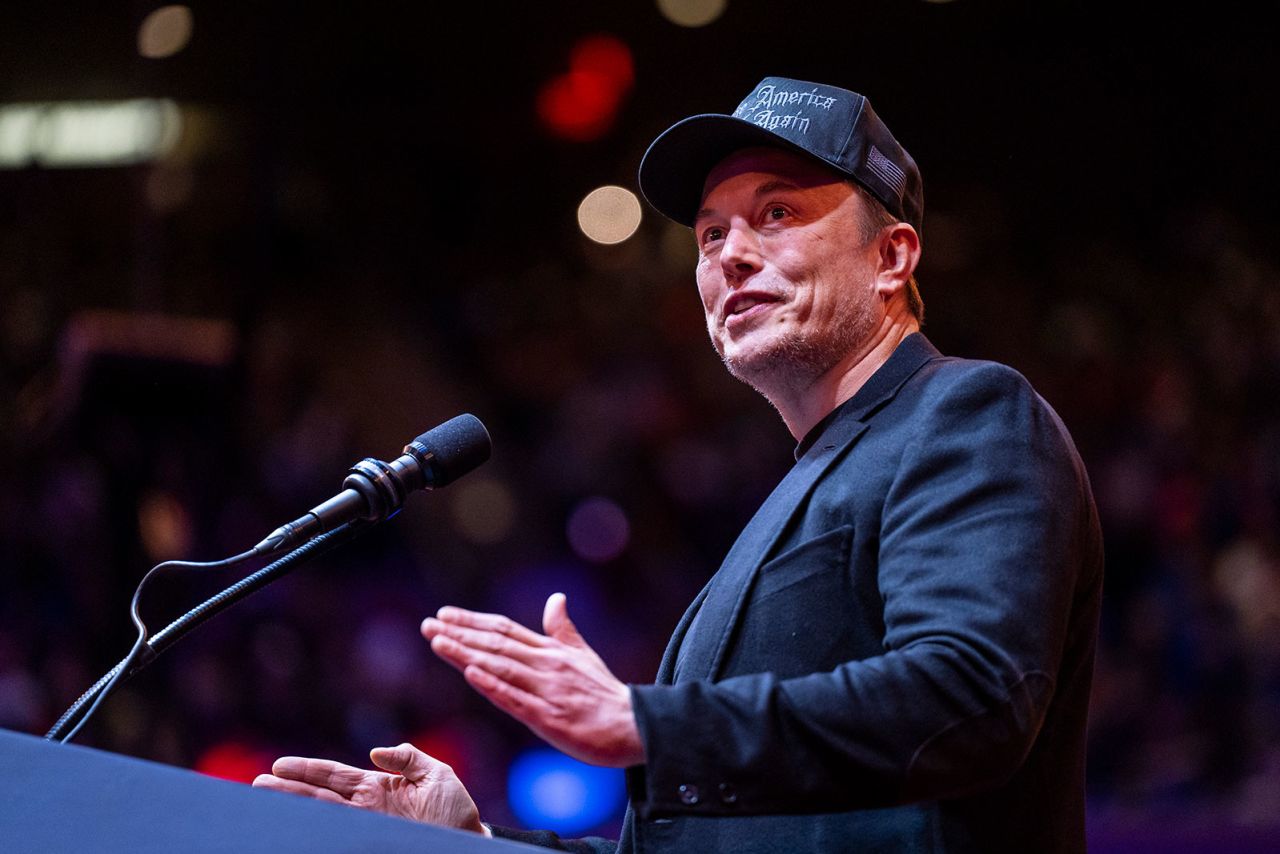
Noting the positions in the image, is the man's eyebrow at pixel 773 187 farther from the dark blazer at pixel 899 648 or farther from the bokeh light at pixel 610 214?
the bokeh light at pixel 610 214

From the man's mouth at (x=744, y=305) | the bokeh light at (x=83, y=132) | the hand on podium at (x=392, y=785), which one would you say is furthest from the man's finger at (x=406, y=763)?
the bokeh light at (x=83, y=132)

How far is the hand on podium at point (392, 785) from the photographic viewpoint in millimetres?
1533

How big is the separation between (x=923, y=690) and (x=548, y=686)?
320 mm

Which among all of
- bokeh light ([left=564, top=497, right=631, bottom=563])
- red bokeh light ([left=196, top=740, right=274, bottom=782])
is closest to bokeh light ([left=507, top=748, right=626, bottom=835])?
bokeh light ([left=564, top=497, right=631, bottom=563])

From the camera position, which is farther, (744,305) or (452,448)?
(744,305)

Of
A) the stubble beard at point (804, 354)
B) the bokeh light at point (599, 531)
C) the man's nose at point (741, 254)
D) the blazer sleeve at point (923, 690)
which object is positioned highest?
the man's nose at point (741, 254)

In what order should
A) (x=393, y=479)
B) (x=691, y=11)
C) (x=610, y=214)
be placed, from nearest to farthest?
(x=393, y=479) → (x=691, y=11) → (x=610, y=214)

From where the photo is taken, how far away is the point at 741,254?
5.52 feet

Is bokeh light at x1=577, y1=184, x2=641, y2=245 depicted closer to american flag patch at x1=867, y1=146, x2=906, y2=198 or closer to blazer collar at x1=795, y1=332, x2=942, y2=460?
american flag patch at x1=867, y1=146, x2=906, y2=198

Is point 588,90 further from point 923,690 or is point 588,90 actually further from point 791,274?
point 923,690

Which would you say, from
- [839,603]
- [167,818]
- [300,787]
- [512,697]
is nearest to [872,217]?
[839,603]

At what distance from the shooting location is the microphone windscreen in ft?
4.87

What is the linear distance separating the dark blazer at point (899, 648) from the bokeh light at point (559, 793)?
3757mm

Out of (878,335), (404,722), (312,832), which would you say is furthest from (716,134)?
(404,722)
